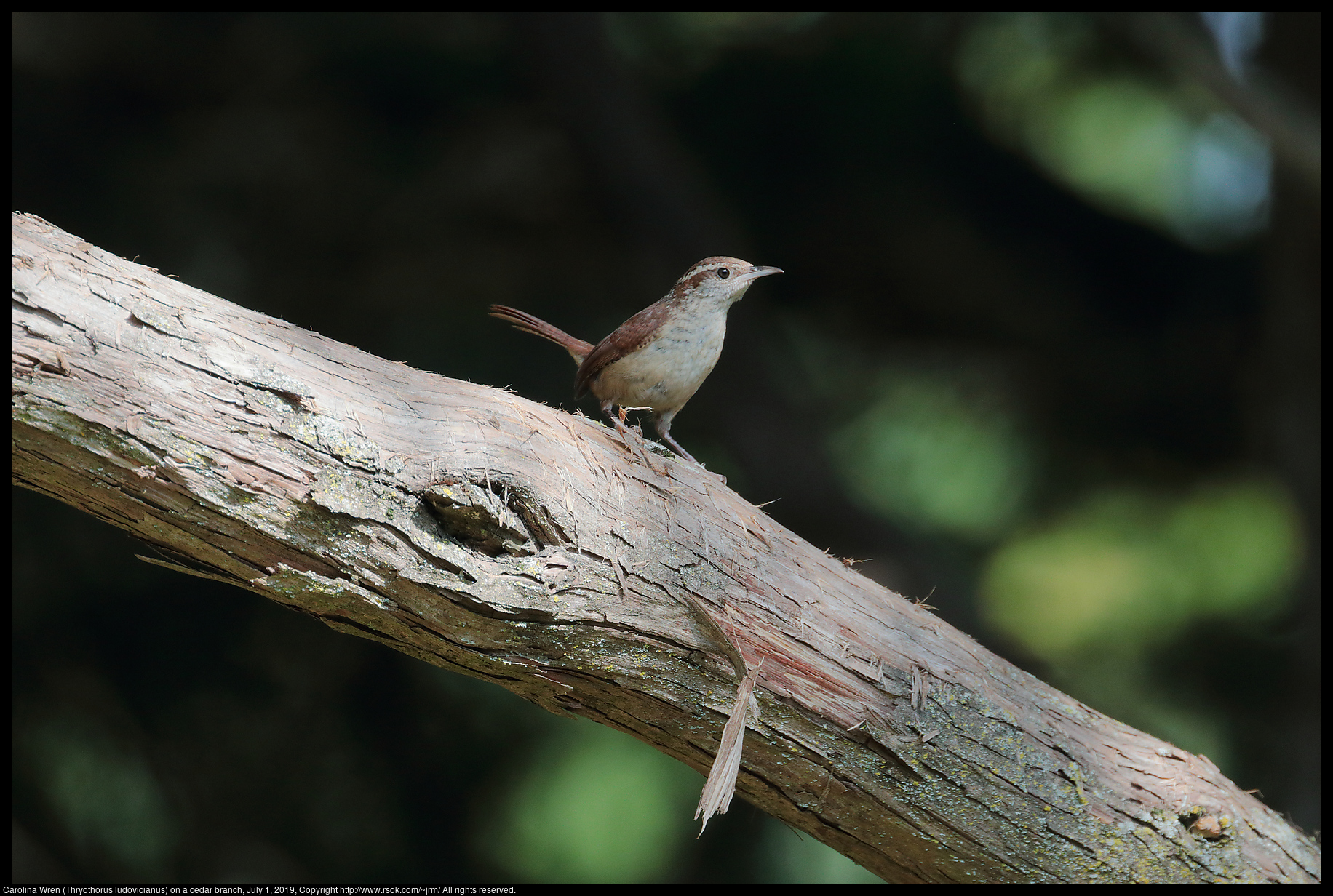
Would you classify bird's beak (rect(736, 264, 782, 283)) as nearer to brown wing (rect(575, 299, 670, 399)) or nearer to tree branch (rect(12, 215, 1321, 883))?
brown wing (rect(575, 299, 670, 399))

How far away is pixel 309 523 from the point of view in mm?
1658

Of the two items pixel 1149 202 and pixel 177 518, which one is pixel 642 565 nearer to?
pixel 177 518

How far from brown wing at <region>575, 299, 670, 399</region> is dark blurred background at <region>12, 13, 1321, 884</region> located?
5.70ft

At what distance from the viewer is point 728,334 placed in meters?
5.37

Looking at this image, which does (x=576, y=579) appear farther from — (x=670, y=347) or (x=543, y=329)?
(x=543, y=329)

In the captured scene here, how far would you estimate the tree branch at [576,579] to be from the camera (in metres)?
1.57

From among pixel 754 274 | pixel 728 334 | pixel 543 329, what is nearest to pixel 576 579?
pixel 754 274

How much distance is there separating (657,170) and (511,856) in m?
3.94

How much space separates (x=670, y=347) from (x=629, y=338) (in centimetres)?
16

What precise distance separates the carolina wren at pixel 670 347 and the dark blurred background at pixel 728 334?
179 cm

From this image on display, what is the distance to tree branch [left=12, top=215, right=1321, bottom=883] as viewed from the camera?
1574 mm

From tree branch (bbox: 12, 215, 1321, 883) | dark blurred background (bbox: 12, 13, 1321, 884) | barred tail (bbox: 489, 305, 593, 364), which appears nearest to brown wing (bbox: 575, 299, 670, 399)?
barred tail (bbox: 489, 305, 593, 364)

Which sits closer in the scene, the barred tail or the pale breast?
the pale breast
